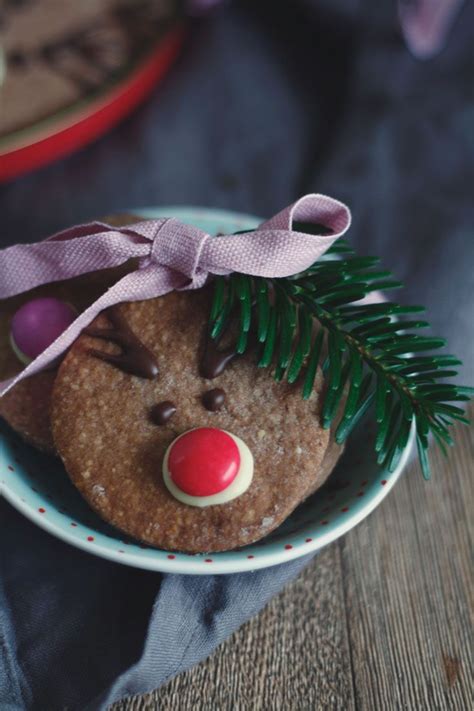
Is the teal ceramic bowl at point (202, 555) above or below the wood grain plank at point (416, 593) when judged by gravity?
above

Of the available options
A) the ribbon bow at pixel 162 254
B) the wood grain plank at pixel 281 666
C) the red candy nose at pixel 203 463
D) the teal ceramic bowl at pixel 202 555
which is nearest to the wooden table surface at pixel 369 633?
the wood grain plank at pixel 281 666

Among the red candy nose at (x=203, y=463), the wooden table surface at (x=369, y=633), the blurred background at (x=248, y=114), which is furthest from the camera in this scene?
the blurred background at (x=248, y=114)

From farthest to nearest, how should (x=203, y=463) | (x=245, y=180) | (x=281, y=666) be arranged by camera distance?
(x=245, y=180), (x=281, y=666), (x=203, y=463)

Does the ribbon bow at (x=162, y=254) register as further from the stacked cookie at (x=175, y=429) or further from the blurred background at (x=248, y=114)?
the blurred background at (x=248, y=114)

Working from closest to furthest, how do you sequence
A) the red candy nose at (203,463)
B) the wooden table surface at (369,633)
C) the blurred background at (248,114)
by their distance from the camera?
the red candy nose at (203,463) < the wooden table surface at (369,633) < the blurred background at (248,114)

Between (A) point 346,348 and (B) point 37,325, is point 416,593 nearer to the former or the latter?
(A) point 346,348

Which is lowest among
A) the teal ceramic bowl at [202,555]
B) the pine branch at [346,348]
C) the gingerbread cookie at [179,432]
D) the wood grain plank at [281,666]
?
Answer: the wood grain plank at [281,666]

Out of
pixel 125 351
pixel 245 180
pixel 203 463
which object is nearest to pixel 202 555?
pixel 203 463
